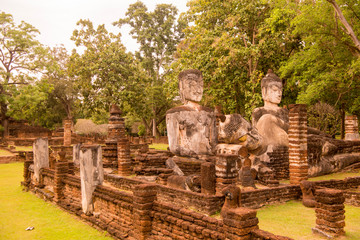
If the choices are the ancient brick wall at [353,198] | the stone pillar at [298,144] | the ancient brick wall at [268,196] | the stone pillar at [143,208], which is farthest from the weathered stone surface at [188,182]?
the ancient brick wall at [353,198]

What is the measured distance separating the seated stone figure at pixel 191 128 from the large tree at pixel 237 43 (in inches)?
300

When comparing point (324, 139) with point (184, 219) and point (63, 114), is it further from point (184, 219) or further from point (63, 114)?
point (63, 114)

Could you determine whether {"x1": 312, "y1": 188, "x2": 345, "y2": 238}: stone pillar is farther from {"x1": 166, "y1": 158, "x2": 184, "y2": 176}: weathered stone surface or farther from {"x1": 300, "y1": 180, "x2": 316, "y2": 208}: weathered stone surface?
{"x1": 166, "y1": 158, "x2": 184, "y2": 176}: weathered stone surface

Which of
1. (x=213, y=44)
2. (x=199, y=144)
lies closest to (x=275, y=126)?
(x=199, y=144)

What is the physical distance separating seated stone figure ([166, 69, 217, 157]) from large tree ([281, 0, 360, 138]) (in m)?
7.28

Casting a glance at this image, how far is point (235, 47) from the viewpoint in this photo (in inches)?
664

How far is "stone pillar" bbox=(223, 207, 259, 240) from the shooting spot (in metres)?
3.64

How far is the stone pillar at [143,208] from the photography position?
539cm

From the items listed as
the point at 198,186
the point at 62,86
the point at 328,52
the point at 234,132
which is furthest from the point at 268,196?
the point at 62,86

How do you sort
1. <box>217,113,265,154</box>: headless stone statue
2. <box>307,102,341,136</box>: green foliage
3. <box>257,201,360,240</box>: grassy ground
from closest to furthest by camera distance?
<box>257,201,360,240</box>: grassy ground
<box>217,113,265,154</box>: headless stone statue
<box>307,102,341,136</box>: green foliage

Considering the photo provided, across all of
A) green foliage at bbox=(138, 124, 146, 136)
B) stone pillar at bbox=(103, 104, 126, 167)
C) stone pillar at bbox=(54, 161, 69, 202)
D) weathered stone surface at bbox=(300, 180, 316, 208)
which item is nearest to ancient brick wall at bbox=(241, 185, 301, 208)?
weathered stone surface at bbox=(300, 180, 316, 208)

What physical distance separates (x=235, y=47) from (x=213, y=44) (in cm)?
150

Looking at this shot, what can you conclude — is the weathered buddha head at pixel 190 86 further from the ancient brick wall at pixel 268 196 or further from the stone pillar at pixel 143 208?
the stone pillar at pixel 143 208

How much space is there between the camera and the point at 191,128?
8.71 m
